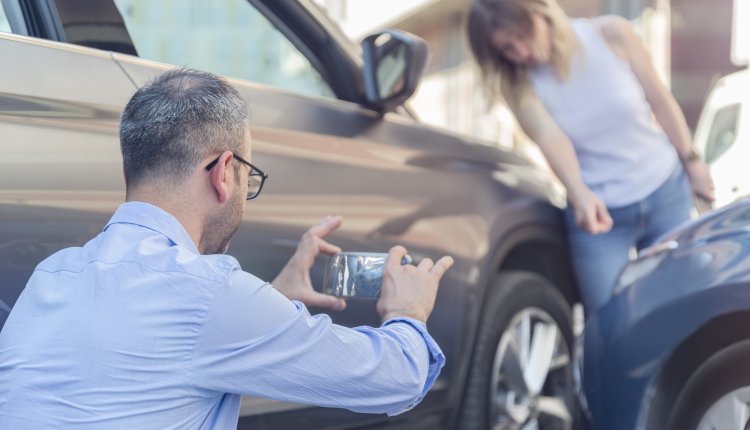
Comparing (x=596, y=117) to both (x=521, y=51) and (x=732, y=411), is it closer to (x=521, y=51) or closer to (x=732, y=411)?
(x=521, y=51)

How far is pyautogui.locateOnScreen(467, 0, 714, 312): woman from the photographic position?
3.72 m

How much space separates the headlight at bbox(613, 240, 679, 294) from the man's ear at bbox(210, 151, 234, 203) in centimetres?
140

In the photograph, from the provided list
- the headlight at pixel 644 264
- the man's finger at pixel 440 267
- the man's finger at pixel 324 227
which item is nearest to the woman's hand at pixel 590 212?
the headlight at pixel 644 264

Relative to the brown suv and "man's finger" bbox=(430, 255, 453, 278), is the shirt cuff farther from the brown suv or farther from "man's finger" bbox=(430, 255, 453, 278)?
the brown suv

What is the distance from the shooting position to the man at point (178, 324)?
1698 mm

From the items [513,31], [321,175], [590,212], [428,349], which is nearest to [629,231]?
[590,212]

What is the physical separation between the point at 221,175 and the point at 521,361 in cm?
207

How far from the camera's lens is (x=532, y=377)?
3773 mm

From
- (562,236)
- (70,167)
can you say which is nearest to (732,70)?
(562,236)

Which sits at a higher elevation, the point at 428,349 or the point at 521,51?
the point at 521,51

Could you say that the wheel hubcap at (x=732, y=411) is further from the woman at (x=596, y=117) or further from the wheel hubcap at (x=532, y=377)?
the woman at (x=596, y=117)

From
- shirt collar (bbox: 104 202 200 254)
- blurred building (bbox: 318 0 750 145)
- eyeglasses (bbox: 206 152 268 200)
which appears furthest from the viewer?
blurred building (bbox: 318 0 750 145)

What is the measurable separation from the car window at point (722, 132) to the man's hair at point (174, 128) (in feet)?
13.8

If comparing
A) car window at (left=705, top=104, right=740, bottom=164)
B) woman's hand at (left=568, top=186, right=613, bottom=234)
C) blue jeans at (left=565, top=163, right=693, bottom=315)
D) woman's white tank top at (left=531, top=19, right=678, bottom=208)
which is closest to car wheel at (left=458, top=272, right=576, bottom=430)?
blue jeans at (left=565, top=163, right=693, bottom=315)
